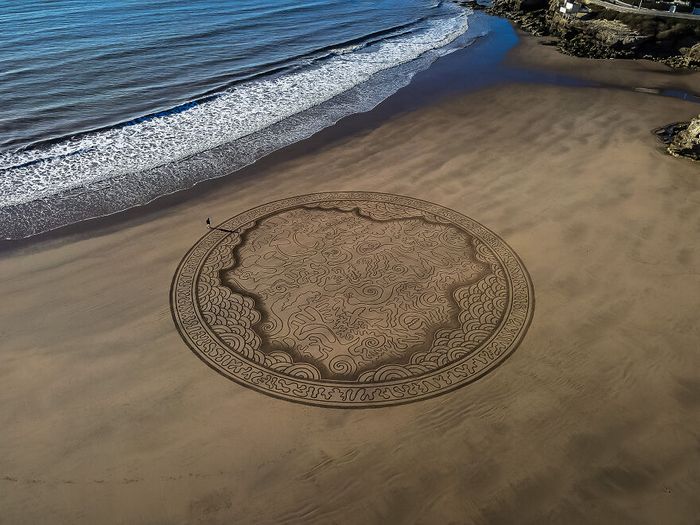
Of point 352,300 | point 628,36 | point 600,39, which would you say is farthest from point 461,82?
point 352,300

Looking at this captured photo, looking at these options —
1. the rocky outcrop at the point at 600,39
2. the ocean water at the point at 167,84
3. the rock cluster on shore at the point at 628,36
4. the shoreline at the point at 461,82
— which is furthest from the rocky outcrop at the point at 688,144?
the rocky outcrop at the point at 600,39

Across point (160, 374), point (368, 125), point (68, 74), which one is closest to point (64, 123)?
point (68, 74)

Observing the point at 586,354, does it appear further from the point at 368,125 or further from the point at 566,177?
the point at 368,125

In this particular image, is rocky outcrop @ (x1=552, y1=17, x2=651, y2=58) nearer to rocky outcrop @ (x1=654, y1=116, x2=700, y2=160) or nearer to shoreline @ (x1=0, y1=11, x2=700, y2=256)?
shoreline @ (x1=0, y1=11, x2=700, y2=256)

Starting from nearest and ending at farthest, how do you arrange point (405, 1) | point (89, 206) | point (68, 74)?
point (89, 206)
point (68, 74)
point (405, 1)

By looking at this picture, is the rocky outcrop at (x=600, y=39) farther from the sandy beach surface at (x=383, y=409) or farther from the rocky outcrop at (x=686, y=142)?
the sandy beach surface at (x=383, y=409)

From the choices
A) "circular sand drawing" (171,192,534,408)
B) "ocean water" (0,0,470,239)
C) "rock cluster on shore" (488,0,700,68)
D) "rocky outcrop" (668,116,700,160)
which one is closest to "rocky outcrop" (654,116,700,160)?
"rocky outcrop" (668,116,700,160)
